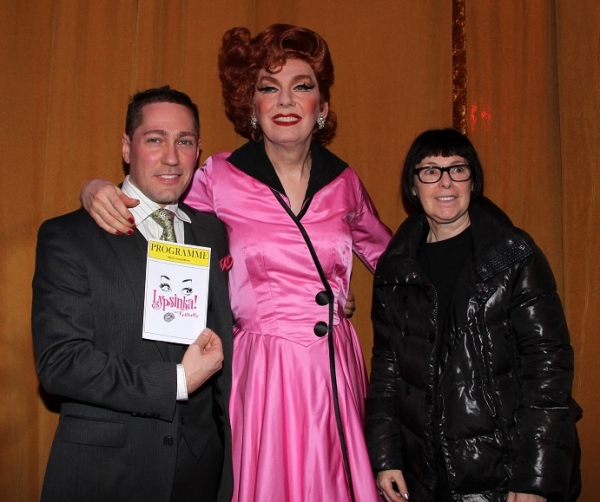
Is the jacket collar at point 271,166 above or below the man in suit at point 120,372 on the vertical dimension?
above

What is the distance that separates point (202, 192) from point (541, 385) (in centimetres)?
137

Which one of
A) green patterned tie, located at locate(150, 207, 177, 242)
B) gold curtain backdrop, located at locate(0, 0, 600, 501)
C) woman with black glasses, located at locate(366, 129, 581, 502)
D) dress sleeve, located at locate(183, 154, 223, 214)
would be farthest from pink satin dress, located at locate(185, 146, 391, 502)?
gold curtain backdrop, located at locate(0, 0, 600, 501)

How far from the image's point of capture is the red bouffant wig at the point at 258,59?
2.30 m

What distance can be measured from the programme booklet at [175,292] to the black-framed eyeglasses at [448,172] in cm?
81

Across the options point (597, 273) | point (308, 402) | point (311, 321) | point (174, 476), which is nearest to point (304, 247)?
point (311, 321)

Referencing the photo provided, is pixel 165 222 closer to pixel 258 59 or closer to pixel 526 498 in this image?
pixel 258 59

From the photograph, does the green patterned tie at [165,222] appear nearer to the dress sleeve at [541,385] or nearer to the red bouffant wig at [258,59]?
the red bouffant wig at [258,59]

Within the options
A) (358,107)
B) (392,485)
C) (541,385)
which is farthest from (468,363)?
(358,107)

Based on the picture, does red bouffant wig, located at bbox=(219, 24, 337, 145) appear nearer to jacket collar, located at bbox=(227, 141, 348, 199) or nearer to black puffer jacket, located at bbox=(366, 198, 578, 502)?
jacket collar, located at bbox=(227, 141, 348, 199)

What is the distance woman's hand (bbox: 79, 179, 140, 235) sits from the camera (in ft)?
5.87

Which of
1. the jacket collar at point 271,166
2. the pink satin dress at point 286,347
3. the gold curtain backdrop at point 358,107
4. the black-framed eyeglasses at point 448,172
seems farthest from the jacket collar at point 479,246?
the gold curtain backdrop at point 358,107

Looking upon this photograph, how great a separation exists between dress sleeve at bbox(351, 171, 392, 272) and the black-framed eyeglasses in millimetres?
429

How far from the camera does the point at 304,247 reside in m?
2.23

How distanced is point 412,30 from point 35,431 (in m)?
2.32
